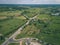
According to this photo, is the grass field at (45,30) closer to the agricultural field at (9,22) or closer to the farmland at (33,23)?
the farmland at (33,23)

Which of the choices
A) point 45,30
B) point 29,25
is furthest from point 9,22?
point 45,30

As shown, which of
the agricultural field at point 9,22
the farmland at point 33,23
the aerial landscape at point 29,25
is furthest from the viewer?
the agricultural field at point 9,22

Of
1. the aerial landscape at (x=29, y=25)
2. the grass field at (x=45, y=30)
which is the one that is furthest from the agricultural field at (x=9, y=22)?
the grass field at (x=45, y=30)

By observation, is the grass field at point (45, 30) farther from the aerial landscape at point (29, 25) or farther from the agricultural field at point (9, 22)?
the agricultural field at point (9, 22)

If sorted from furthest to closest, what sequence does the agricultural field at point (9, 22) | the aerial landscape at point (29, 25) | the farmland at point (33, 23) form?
the agricultural field at point (9, 22)
the farmland at point (33, 23)
the aerial landscape at point (29, 25)

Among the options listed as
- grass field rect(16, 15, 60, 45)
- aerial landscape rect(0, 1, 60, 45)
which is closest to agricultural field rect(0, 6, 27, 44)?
aerial landscape rect(0, 1, 60, 45)

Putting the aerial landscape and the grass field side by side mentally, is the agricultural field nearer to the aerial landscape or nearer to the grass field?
the aerial landscape

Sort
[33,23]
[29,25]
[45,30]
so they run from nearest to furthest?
[45,30] < [29,25] < [33,23]

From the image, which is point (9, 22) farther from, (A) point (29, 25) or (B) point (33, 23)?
(B) point (33, 23)

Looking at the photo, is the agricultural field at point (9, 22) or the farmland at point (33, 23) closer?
the farmland at point (33, 23)

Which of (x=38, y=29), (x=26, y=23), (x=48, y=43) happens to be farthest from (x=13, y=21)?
(x=48, y=43)
